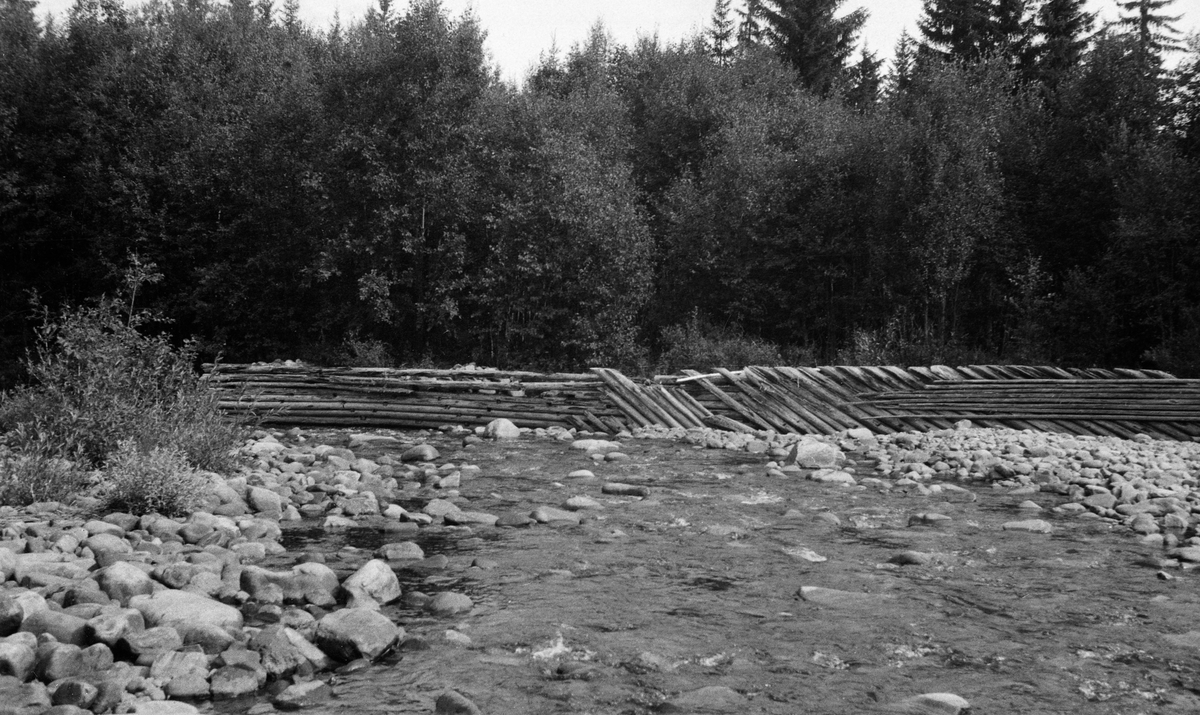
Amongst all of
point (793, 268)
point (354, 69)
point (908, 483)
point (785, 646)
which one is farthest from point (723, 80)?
point (785, 646)

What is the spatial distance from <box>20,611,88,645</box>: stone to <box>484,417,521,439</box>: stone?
9919 millimetres

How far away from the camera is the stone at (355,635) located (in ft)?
15.4

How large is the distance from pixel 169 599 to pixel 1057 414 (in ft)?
44.7

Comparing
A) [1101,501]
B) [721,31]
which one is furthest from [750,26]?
[1101,501]

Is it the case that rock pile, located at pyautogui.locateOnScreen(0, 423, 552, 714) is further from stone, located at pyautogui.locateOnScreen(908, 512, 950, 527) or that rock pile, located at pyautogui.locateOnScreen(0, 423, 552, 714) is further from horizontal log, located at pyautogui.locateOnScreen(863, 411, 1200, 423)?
horizontal log, located at pyautogui.locateOnScreen(863, 411, 1200, 423)

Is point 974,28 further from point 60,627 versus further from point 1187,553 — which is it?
point 60,627

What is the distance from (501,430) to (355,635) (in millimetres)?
9747

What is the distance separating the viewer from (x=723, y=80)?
108ft

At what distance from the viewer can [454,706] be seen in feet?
13.3

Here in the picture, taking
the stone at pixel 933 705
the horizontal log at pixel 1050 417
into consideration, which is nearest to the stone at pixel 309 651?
the stone at pixel 933 705

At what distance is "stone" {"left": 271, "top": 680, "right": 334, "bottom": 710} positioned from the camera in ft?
13.4

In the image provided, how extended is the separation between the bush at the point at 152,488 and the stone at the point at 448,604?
115 inches

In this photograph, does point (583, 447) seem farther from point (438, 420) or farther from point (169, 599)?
point (169, 599)

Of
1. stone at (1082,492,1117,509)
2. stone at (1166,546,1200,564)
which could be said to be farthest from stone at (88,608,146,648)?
stone at (1082,492,1117,509)
